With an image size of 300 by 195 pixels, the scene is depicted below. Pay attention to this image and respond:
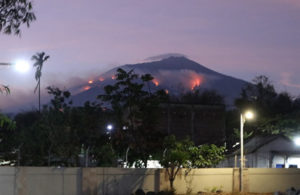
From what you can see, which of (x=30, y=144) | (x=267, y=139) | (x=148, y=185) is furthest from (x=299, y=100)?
(x=148, y=185)

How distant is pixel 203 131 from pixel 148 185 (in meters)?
33.0

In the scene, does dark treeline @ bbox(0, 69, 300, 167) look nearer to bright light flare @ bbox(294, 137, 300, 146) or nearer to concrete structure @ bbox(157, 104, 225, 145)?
bright light flare @ bbox(294, 137, 300, 146)

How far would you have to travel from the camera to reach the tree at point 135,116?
34.5m

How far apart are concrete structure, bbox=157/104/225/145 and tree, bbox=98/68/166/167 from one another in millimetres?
22933

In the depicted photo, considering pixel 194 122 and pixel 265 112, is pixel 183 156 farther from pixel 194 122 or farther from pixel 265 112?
pixel 265 112

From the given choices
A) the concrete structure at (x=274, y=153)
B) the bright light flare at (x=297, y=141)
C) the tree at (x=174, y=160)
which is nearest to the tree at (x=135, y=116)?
the tree at (x=174, y=160)

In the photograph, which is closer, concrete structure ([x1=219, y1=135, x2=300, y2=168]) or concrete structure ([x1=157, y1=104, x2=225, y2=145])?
concrete structure ([x1=219, y1=135, x2=300, y2=168])

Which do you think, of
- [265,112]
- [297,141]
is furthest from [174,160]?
[265,112]

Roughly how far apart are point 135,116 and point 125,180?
721 cm

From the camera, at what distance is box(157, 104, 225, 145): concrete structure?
199 ft

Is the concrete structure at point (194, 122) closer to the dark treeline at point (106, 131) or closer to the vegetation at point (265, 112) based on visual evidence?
the vegetation at point (265, 112)

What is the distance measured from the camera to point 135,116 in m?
35.8

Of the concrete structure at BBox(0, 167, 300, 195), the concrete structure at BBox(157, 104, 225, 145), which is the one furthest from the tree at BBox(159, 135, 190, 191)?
the concrete structure at BBox(157, 104, 225, 145)

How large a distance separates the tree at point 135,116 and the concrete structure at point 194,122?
903 inches
